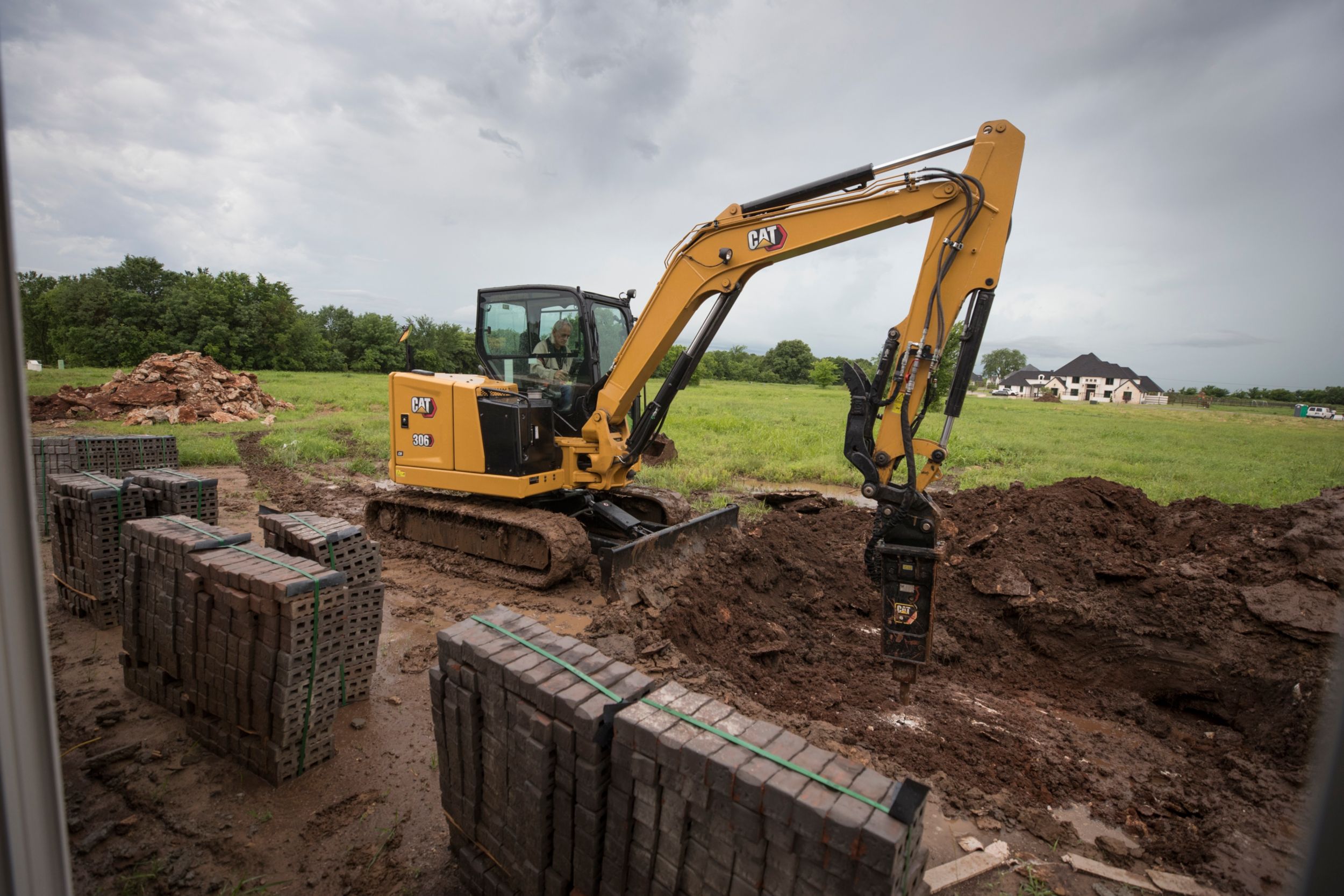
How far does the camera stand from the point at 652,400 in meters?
6.61

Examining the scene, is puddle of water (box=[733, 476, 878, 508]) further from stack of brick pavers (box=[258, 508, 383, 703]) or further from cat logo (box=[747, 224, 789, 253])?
stack of brick pavers (box=[258, 508, 383, 703])

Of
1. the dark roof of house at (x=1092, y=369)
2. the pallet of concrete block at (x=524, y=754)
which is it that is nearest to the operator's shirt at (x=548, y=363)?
the pallet of concrete block at (x=524, y=754)

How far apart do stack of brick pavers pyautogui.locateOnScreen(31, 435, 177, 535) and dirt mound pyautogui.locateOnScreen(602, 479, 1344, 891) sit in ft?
23.2

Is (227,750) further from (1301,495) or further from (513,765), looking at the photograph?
(1301,495)

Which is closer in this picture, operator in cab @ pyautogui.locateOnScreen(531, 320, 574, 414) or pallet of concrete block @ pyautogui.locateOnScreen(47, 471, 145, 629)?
pallet of concrete block @ pyautogui.locateOnScreen(47, 471, 145, 629)

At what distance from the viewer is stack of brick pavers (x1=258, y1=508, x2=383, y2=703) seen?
162 inches

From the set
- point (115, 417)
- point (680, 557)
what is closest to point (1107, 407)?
point (680, 557)

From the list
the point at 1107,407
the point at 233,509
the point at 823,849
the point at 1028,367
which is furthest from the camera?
the point at 1028,367

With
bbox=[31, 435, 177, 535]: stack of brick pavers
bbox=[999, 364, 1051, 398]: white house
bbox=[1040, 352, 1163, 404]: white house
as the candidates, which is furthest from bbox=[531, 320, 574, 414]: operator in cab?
bbox=[999, 364, 1051, 398]: white house

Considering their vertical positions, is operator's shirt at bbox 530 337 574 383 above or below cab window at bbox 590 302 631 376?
below

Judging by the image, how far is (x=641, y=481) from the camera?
443 inches

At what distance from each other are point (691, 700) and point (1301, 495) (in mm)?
12109

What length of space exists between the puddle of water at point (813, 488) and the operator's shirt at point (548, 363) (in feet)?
16.1

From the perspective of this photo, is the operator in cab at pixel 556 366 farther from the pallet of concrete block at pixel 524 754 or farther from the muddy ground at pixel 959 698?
the pallet of concrete block at pixel 524 754
